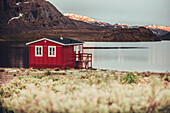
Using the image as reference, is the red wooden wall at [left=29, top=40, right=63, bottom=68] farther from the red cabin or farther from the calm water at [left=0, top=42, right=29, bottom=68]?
the calm water at [left=0, top=42, right=29, bottom=68]

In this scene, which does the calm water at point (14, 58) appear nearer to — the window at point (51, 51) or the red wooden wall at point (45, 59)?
the red wooden wall at point (45, 59)

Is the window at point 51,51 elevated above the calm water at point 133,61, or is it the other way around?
the window at point 51,51

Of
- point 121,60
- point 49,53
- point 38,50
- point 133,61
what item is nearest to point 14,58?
point 121,60

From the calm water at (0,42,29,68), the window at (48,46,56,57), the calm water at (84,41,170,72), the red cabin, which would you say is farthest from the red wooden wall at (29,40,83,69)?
the calm water at (84,41,170,72)

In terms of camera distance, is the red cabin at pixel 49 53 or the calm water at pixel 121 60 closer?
the red cabin at pixel 49 53

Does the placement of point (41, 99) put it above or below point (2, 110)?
above

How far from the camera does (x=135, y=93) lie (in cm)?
512

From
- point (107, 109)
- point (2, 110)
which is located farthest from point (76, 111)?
point (2, 110)

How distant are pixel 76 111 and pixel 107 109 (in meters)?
0.59

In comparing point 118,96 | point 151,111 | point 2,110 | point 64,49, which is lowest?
point 2,110

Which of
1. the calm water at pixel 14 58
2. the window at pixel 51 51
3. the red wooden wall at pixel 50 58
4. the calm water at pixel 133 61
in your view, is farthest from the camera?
the calm water at pixel 14 58

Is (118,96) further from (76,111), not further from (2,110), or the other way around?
(2,110)

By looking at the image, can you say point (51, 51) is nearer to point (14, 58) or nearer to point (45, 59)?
point (45, 59)

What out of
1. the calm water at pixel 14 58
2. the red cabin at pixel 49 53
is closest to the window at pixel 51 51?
the red cabin at pixel 49 53
